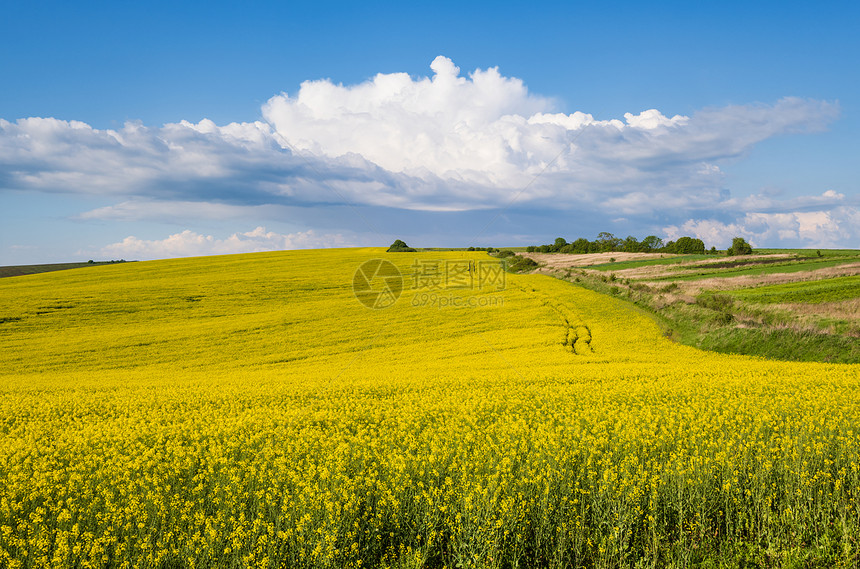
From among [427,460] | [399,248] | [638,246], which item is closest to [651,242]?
[638,246]

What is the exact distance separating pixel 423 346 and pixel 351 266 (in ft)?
75.4

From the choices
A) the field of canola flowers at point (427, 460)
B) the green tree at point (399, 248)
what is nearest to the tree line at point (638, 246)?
the green tree at point (399, 248)

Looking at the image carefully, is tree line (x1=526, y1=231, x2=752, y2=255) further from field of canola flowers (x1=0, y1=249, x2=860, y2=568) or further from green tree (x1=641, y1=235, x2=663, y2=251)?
field of canola flowers (x1=0, y1=249, x2=860, y2=568)

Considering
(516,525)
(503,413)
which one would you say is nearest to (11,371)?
(503,413)

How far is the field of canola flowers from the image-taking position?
5.40 meters

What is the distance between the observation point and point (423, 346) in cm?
2414

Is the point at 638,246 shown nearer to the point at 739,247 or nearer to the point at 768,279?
the point at 739,247

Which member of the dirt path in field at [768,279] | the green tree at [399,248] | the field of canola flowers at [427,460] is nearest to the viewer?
the field of canola flowers at [427,460]

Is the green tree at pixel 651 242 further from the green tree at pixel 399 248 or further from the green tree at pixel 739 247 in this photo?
the green tree at pixel 399 248

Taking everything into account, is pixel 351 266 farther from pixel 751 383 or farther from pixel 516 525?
pixel 516 525

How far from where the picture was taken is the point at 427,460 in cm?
733

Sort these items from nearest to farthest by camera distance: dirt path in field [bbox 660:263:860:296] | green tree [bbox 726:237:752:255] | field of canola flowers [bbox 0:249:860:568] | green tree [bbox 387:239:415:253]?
field of canola flowers [bbox 0:249:860:568] → dirt path in field [bbox 660:263:860:296] → green tree [bbox 387:239:415:253] → green tree [bbox 726:237:752:255]

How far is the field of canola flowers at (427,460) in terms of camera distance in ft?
17.7

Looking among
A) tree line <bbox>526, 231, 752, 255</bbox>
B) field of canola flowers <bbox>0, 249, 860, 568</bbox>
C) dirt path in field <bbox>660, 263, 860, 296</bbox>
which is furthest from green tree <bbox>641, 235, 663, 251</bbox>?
field of canola flowers <bbox>0, 249, 860, 568</bbox>
